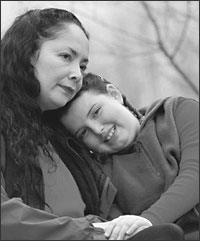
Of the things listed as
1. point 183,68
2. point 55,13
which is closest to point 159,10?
point 183,68

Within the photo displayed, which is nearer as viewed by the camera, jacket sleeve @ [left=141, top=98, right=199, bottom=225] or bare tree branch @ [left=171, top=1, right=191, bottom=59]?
jacket sleeve @ [left=141, top=98, right=199, bottom=225]

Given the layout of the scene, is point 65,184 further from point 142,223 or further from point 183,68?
point 183,68

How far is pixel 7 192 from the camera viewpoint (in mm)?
1205

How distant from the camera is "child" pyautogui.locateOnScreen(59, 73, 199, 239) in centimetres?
126

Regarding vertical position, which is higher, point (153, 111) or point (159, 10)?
point (153, 111)

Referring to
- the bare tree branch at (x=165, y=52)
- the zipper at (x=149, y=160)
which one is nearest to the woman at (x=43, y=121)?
the zipper at (x=149, y=160)

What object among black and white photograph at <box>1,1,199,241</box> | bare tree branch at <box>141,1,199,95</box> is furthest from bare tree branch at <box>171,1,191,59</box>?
black and white photograph at <box>1,1,199,241</box>

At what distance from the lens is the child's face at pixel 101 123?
142cm

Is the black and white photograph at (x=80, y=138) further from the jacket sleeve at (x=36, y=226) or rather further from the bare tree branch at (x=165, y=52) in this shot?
the bare tree branch at (x=165, y=52)

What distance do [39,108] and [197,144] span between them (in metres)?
0.39

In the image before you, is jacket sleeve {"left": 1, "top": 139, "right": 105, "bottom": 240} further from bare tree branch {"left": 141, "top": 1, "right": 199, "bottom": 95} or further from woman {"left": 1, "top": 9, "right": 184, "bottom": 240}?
bare tree branch {"left": 141, "top": 1, "right": 199, "bottom": 95}

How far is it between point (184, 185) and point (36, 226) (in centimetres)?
38

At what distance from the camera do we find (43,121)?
145cm

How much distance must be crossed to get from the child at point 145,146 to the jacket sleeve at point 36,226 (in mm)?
209
